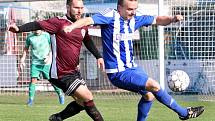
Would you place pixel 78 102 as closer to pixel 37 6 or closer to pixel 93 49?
pixel 93 49

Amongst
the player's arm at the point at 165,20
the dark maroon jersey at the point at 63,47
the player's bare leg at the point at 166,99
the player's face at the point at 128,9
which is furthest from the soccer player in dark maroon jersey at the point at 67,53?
the player's arm at the point at 165,20

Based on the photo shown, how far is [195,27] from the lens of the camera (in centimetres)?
1880

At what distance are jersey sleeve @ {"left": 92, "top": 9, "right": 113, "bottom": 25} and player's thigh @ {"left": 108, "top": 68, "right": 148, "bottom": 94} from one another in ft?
2.49

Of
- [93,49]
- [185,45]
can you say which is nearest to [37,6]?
[185,45]

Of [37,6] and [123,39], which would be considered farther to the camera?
[37,6]

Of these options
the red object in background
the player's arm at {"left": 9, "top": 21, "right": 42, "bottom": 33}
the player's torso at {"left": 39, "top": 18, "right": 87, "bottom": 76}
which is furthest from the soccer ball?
→ the red object in background

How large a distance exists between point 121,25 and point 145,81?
86 centimetres

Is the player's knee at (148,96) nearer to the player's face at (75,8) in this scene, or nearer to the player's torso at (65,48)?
the player's torso at (65,48)

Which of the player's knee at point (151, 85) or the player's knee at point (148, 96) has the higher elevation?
the player's knee at point (151, 85)

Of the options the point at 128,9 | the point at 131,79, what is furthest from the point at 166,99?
the point at 128,9

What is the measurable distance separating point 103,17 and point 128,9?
0.37 metres

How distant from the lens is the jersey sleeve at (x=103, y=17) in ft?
28.7

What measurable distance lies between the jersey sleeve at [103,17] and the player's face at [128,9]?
16 centimetres

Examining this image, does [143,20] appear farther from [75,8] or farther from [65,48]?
[65,48]
